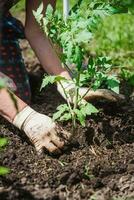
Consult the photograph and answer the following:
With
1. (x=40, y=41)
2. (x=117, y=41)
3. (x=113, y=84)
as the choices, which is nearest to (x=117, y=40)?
(x=117, y=41)

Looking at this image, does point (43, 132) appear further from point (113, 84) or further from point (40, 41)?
point (40, 41)

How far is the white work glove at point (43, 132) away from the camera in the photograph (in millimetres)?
2570

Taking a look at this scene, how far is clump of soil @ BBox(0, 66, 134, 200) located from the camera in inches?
88.4

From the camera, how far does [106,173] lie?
2400 mm

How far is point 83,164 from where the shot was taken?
2488mm

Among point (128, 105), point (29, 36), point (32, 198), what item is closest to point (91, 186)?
point (32, 198)

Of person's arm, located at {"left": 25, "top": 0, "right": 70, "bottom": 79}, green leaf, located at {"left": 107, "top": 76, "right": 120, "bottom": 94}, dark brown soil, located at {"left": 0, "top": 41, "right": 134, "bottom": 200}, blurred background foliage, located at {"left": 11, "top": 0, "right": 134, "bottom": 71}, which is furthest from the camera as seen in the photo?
blurred background foliage, located at {"left": 11, "top": 0, "right": 134, "bottom": 71}

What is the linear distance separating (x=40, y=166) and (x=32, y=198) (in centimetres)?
31

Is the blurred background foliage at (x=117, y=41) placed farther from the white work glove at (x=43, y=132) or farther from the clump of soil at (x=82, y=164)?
the white work glove at (x=43, y=132)

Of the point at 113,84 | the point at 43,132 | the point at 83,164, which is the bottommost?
the point at 83,164

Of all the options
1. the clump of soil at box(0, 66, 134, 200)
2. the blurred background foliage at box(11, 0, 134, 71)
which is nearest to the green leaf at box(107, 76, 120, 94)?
the clump of soil at box(0, 66, 134, 200)

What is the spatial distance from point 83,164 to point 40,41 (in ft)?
3.10

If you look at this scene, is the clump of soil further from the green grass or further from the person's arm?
the green grass

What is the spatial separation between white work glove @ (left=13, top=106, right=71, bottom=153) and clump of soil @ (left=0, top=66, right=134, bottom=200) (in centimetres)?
4
